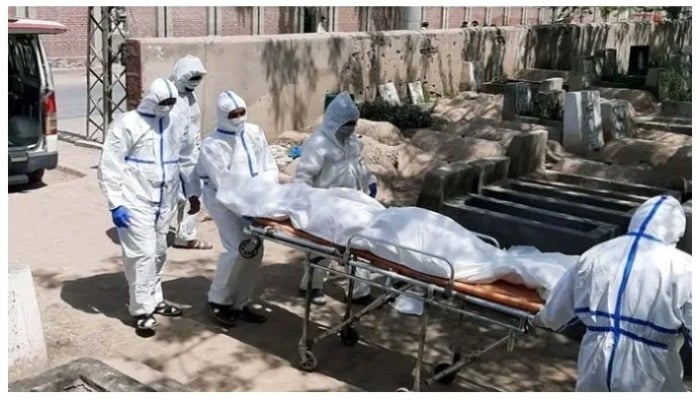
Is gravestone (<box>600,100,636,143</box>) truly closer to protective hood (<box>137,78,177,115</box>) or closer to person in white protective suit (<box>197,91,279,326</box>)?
person in white protective suit (<box>197,91,279,326</box>)

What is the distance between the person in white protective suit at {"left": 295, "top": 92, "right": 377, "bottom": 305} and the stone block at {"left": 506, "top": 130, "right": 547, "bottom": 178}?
9.90 ft

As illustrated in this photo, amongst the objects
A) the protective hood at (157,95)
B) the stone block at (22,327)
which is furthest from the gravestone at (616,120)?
the stone block at (22,327)

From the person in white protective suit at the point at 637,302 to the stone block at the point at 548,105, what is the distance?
27.6 feet

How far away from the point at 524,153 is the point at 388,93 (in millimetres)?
3842

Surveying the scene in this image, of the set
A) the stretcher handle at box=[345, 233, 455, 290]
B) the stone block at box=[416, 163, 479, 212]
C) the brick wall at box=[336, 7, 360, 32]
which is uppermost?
the brick wall at box=[336, 7, 360, 32]

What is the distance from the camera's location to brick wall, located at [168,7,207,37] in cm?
2364

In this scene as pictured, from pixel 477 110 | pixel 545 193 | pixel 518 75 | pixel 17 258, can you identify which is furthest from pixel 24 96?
pixel 518 75

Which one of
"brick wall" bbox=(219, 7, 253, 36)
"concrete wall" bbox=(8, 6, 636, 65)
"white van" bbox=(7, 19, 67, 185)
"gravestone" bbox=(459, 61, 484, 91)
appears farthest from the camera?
"brick wall" bbox=(219, 7, 253, 36)

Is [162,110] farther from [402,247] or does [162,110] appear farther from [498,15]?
[498,15]

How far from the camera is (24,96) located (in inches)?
346

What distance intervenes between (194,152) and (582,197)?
125 inches

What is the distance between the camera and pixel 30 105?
8.74m

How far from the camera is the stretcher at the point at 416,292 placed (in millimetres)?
3801

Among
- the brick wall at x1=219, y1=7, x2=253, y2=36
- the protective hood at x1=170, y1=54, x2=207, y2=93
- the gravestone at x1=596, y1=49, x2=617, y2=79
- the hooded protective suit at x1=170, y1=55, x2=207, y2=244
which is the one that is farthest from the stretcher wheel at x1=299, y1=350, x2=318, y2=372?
the brick wall at x1=219, y1=7, x2=253, y2=36
